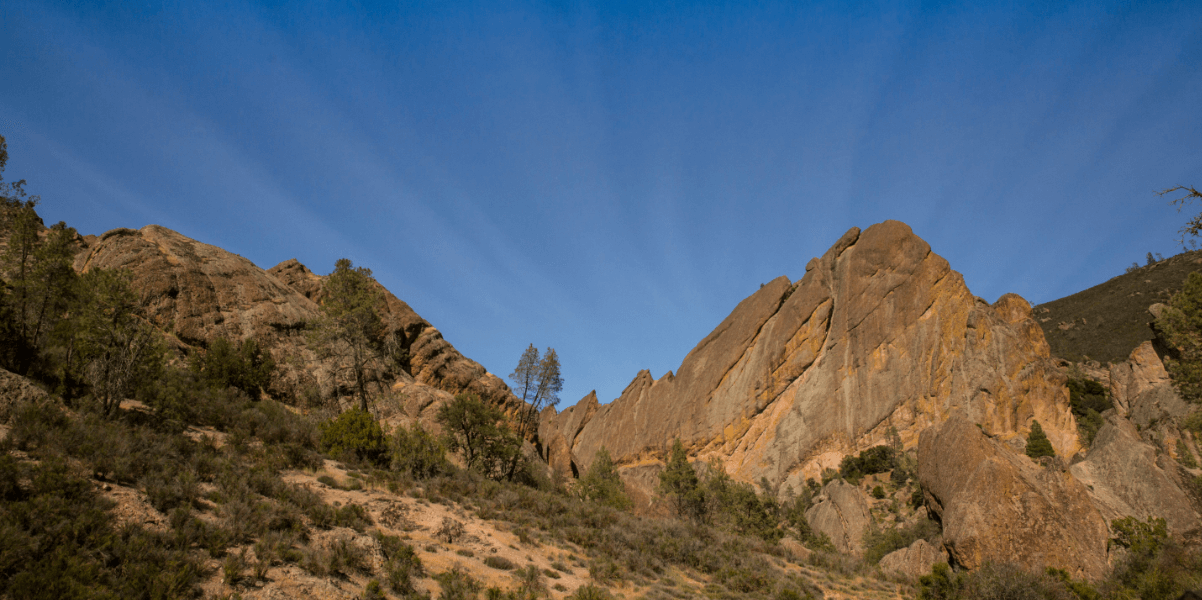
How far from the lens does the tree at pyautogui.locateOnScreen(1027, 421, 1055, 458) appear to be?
41594 mm

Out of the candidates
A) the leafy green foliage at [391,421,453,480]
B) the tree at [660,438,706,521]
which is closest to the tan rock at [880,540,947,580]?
the tree at [660,438,706,521]

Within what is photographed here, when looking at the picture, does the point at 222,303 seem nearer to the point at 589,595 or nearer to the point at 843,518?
the point at 589,595

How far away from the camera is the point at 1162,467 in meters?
16.6

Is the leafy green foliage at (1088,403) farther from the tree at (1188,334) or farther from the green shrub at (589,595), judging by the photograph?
the green shrub at (589,595)

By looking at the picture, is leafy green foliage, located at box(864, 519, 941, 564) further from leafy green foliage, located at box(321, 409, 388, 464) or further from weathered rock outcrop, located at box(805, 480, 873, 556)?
leafy green foliage, located at box(321, 409, 388, 464)

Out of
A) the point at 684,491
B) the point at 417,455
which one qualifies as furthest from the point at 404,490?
the point at 684,491

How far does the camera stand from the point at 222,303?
99.0ft

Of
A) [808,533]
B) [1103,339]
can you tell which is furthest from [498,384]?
[1103,339]

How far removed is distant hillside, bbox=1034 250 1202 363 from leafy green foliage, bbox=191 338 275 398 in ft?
321

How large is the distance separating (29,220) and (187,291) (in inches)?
380

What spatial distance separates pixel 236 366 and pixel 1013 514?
110 ft

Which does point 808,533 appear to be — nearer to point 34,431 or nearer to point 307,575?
point 307,575

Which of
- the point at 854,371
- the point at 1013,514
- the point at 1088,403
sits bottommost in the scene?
the point at 1013,514

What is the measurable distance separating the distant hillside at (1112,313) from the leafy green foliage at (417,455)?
90.6 m
